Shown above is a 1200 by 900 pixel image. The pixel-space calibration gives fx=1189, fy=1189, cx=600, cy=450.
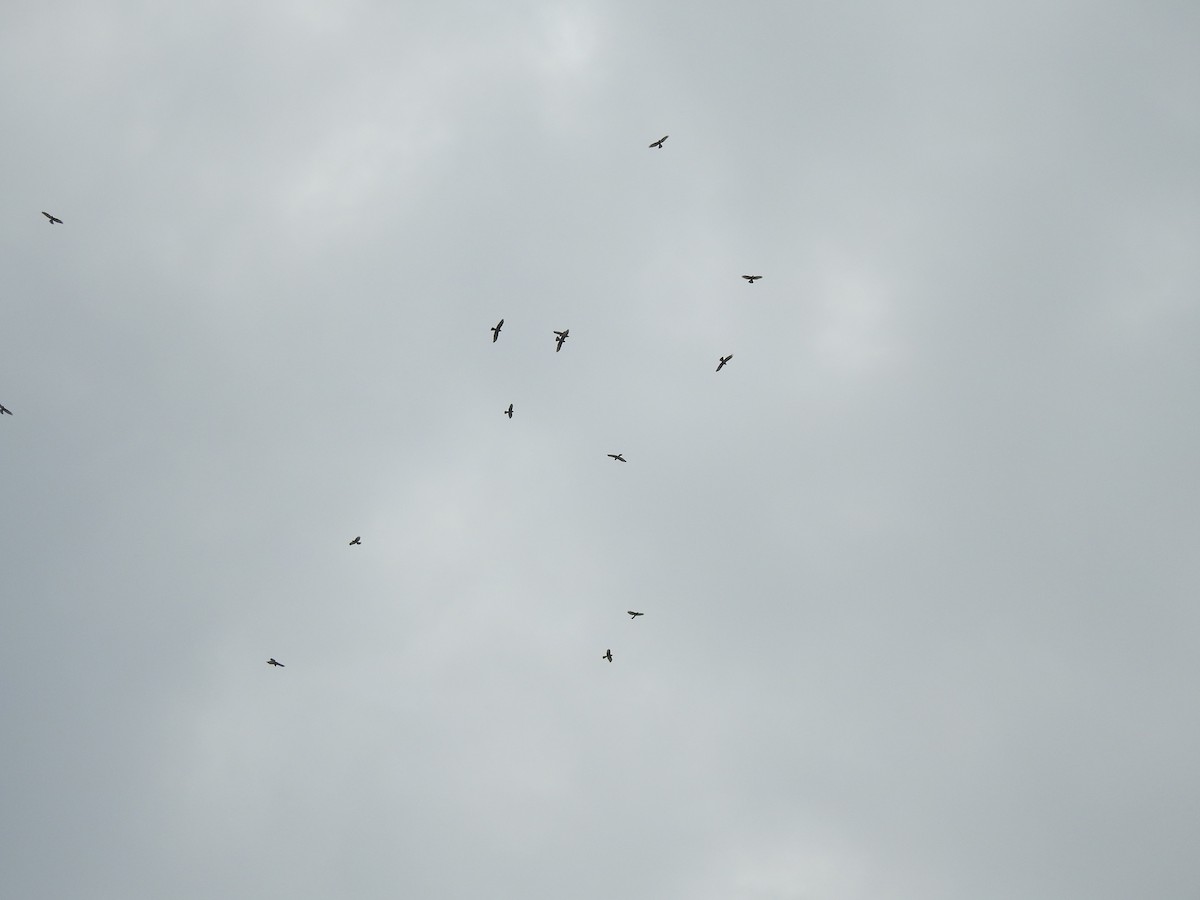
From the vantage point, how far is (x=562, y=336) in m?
145

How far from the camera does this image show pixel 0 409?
147125 millimetres

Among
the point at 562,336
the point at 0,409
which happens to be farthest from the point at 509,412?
the point at 0,409

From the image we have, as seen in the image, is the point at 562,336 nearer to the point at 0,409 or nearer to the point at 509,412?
the point at 509,412

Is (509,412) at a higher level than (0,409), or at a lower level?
higher

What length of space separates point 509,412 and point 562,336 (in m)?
12.5

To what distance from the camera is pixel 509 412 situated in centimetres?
14988

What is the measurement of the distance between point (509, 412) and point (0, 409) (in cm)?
6282

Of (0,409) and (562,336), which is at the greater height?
(562,336)
